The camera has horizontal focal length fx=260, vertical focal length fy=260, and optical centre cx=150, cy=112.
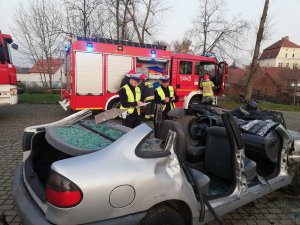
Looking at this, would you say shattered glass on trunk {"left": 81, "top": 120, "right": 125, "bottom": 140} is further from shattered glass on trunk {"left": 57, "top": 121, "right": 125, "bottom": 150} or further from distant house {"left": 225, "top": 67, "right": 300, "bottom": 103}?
distant house {"left": 225, "top": 67, "right": 300, "bottom": 103}

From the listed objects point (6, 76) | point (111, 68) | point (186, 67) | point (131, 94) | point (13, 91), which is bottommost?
point (13, 91)

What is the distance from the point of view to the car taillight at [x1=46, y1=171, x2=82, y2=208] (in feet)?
5.52

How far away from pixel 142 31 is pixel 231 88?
56.9ft

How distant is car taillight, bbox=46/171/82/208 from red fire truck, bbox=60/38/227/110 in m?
7.53

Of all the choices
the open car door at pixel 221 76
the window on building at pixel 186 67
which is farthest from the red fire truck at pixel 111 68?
the open car door at pixel 221 76

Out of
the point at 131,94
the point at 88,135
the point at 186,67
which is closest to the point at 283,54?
the point at 186,67

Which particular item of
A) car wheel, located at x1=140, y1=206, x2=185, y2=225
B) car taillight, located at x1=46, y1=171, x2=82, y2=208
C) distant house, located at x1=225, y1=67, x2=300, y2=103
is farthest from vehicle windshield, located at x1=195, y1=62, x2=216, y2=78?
distant house, located at x1=225, y1=67, x2=300, y2=103

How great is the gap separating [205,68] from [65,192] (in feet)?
33.7

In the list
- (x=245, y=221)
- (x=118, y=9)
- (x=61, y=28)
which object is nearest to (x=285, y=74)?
(x=118, y=9)

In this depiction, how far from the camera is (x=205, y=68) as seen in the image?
11.2 metres

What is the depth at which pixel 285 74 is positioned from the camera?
151 feet

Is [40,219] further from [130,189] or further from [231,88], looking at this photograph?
[231,88]

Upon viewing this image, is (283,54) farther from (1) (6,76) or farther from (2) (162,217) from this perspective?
(2) (162,217)

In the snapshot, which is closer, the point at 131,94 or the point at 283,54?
the point at 131,94
